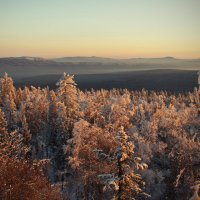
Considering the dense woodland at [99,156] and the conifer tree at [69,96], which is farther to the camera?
the conifer tree at [69,96]

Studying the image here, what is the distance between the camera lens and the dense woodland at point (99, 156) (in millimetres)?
18938

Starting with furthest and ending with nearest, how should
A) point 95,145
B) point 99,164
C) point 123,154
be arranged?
point 95,145
point 99,164
point 123,154

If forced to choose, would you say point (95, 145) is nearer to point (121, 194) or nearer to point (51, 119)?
point (121, 194)

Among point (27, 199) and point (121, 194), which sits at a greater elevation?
point (27, 199)

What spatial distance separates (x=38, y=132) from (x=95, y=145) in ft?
169

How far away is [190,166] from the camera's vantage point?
4281cm

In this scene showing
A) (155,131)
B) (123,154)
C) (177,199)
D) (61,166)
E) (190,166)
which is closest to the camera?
(123,154)

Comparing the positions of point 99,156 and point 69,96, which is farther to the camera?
point 69,96

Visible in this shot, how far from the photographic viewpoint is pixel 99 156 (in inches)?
1489

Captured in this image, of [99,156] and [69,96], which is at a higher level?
[69,96]

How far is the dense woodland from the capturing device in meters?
18.9

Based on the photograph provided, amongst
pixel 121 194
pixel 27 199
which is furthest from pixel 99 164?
pixel 27 199

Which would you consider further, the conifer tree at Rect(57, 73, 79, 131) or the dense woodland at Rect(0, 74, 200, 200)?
A: the conifer tree at Rect(57, 73, 79, 131)

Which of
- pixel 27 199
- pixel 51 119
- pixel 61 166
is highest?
pixel 27 199
